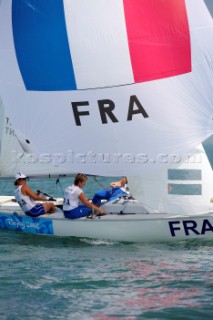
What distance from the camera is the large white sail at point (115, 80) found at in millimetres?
10711

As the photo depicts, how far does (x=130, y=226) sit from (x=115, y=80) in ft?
8.27

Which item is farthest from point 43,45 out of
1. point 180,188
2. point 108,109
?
point 180,188

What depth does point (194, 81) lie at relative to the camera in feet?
35.1

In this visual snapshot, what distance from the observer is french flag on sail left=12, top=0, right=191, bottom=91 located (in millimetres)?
10742

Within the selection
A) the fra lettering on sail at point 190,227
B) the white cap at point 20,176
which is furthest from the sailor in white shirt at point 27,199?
the fra lettering on sail at point 190,227

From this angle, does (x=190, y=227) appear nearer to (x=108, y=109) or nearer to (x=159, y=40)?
(x=108, y=109)

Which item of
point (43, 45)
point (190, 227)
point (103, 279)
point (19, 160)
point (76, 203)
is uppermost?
point (43, 45)

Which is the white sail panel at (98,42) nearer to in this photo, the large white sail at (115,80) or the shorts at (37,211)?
the large white sail at (115,80)

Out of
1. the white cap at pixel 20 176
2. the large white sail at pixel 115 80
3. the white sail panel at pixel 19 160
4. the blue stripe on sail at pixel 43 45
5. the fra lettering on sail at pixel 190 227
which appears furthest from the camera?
the white cap at pixel 20 176

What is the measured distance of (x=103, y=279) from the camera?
29.6 ft

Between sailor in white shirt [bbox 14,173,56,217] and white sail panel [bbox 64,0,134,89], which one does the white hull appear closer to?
sailor in white shirt [bbox 14,173,56,217]

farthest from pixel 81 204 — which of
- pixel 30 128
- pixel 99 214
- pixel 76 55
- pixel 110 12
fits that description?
pixel 110 12

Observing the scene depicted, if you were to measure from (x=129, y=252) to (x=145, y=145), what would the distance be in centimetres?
179

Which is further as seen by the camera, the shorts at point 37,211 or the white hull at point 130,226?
the shorts at point 37,211
